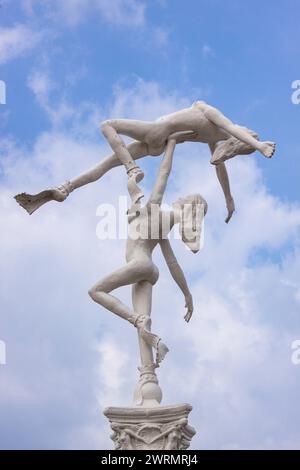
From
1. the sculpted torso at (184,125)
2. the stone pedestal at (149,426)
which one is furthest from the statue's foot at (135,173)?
the stone pedestal at (149,426)

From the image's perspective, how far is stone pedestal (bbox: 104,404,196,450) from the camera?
24.7ft

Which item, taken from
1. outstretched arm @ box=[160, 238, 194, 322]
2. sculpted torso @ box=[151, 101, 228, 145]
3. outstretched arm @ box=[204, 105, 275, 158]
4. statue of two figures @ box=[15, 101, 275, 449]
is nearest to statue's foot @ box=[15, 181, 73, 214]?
statue of two figures @ box=[15, 101, 275, 449]

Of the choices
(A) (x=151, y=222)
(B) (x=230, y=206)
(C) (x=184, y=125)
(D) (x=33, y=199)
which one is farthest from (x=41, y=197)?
(B) (x=230, y=206)

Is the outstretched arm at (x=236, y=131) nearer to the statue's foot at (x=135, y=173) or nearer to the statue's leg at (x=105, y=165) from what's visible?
the statue's leg at (x=105, y=165)

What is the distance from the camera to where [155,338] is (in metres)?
7.94

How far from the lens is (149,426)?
755cm

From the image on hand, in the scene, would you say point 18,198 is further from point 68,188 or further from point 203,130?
point 203,130

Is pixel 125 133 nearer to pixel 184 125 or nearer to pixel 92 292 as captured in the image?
pixel 184 125

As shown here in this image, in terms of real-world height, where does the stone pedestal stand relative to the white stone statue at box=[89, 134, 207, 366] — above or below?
below

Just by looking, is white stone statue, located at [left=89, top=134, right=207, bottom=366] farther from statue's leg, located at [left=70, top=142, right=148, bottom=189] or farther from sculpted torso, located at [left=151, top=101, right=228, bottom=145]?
statue's leg, located at [left=70, top=142, right=148, bottom=189]

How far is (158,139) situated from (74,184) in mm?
1068

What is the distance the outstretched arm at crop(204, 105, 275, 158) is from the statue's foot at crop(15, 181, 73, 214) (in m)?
1.75
